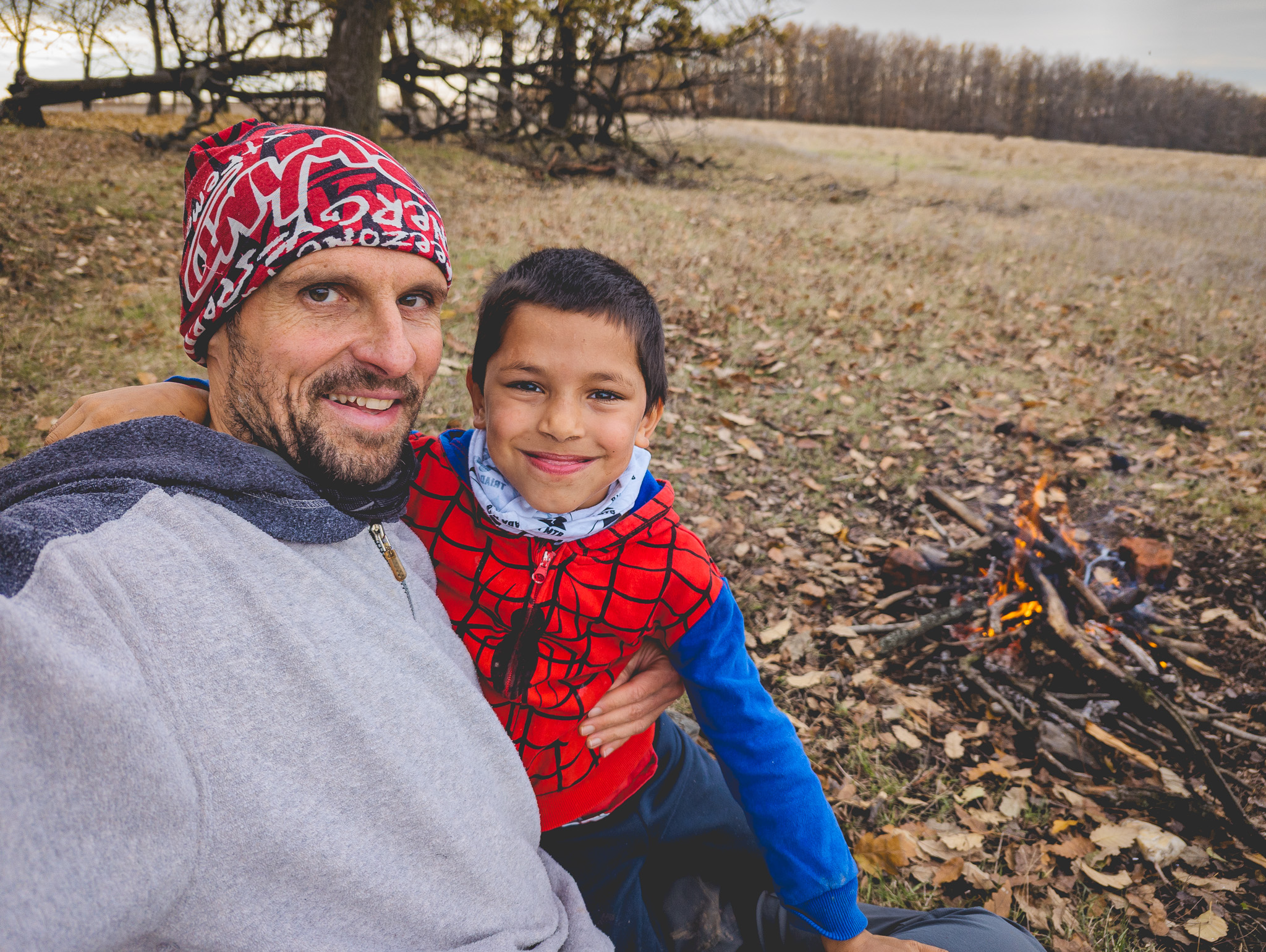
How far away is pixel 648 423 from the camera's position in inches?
86.8

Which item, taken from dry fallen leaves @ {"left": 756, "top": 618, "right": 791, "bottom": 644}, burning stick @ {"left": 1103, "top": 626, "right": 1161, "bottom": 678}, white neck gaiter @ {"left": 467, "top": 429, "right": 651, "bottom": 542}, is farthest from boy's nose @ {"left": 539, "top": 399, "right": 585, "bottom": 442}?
burning stick @ {"left": 1103, "top": 626, "right": 1161, "bottom": 678}

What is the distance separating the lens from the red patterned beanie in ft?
4.98

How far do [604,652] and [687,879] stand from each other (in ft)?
2.54

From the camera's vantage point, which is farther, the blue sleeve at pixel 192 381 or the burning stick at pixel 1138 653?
the burning stick at pixel 1138 653

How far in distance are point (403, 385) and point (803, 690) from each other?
302 centimetres

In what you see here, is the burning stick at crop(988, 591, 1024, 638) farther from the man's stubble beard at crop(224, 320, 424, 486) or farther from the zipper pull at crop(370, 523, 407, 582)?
the man's stubble beard at crop(224, 320, 424, 486)

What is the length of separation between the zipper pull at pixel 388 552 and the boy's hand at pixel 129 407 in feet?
1.55

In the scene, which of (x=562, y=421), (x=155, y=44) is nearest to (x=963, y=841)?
(x=562, y=421)

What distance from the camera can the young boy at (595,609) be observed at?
1857mm

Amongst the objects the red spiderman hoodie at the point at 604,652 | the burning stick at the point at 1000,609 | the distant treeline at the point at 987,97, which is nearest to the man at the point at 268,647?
the red spiderman hoodie at the point at 604,652

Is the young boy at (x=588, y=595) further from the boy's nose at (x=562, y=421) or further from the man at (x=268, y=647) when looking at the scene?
the man at (x=268, y=647)

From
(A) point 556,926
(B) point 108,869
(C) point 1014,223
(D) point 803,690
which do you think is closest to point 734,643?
(A) point 556,926

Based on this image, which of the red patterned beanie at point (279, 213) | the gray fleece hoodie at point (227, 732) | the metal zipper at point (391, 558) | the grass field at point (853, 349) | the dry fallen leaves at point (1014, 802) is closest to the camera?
the gray fleece hoodie at point (227, 732)

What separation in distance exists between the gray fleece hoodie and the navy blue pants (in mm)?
307
